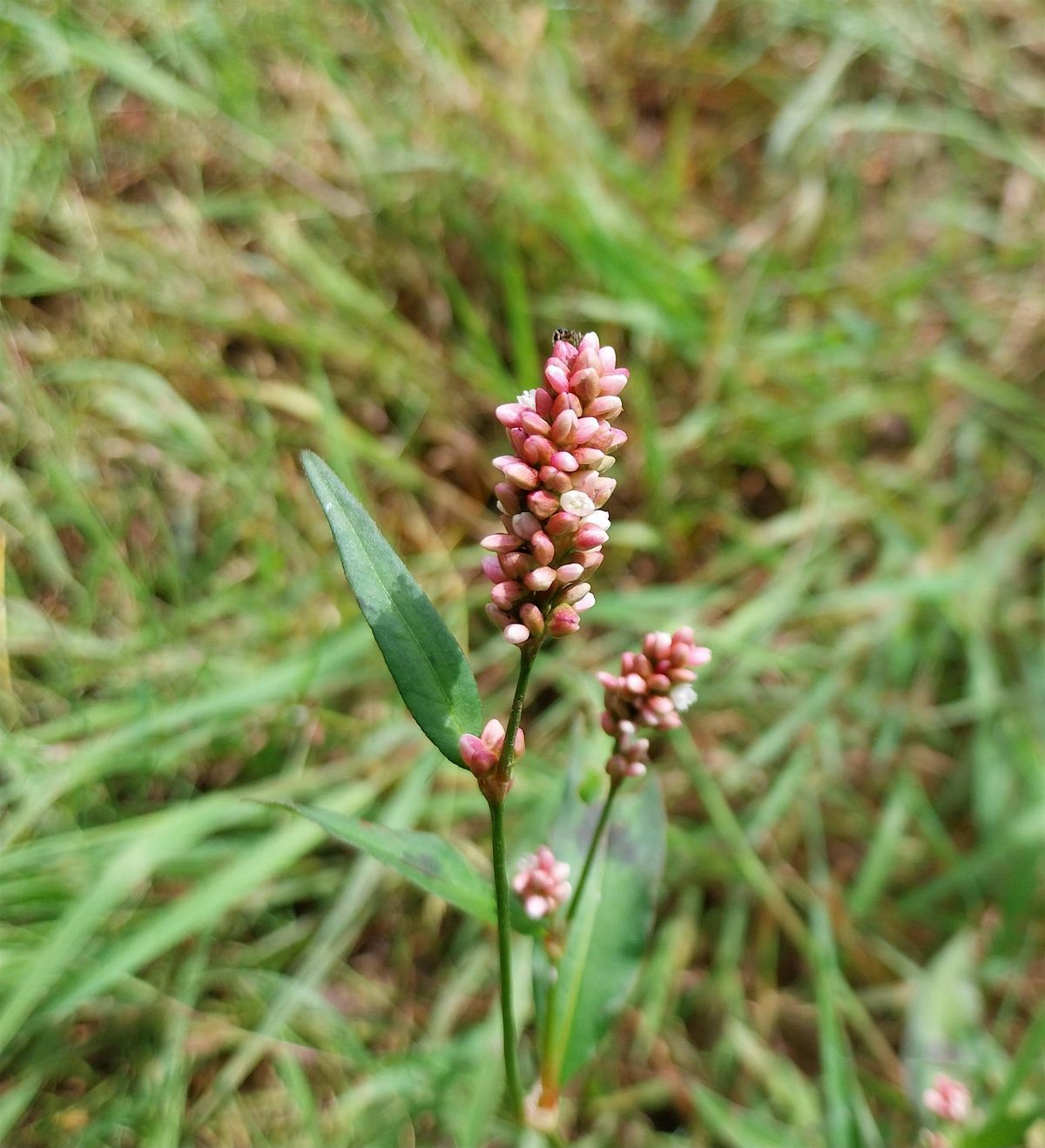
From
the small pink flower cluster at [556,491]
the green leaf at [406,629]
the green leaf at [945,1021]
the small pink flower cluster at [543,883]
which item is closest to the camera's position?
the small pink flower cluster at [556,491]

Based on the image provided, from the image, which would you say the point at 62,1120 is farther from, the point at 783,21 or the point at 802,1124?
the point at 783,21

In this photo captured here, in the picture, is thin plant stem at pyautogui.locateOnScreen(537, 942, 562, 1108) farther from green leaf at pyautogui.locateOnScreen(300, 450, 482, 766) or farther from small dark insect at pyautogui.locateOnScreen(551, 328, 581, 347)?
small dark insect at pyautogui.locateOnScreen(551, 328, 581, 347)

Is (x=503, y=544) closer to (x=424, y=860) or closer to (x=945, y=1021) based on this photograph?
(x=424, y=860)

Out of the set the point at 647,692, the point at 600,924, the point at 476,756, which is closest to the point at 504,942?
the point at 476,756

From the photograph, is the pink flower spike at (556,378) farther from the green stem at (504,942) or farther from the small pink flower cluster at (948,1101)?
the small pink flower cluster at (948,1101)

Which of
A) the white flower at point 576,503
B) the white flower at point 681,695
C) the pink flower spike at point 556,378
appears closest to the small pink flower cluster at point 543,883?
the white flower at point 681,695

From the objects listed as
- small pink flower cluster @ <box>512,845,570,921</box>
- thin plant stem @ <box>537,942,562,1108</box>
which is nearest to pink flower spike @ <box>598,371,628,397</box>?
small pink flower cluster @ <box>512,845,570,921</box>
